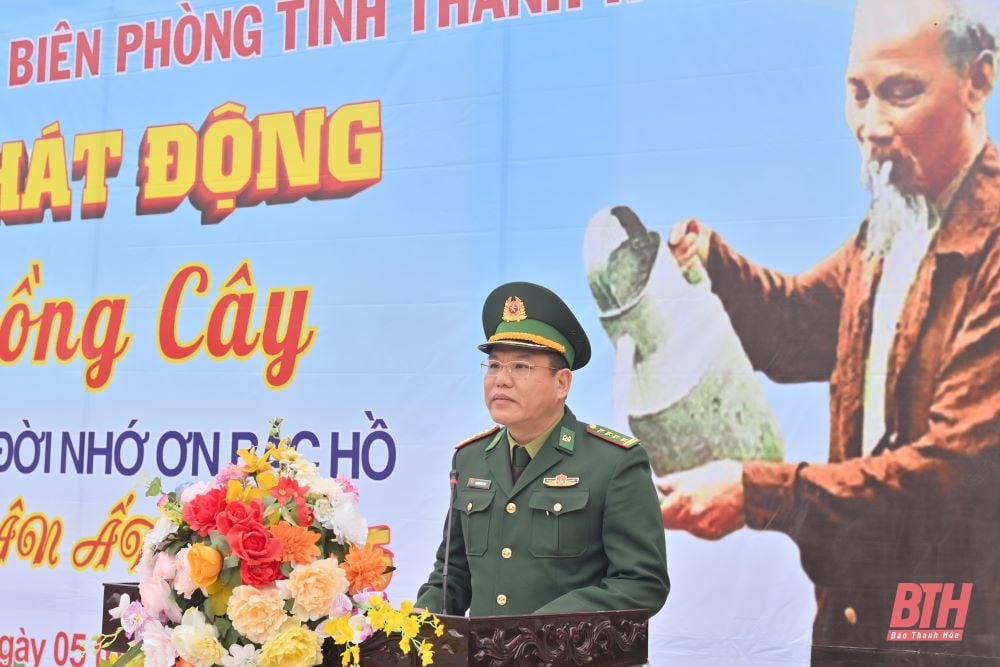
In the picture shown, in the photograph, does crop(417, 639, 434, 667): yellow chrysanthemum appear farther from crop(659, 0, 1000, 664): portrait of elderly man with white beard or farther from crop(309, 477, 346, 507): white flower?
crop(659, 0, 1000, 664): portrait of elderly man with white beard

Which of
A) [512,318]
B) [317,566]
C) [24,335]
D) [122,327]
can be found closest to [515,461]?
[512,318]

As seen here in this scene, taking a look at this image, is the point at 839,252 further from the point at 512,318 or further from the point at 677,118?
the point at 512,318

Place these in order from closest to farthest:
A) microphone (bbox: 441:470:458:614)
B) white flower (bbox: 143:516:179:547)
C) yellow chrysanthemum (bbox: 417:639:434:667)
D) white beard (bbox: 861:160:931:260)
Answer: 1. yellow chrysanthemum (bbox: 417:639:434:667)
2. white flower (bbox: 143:516:179:547)
3. microphone (bbox: 441:470:458:614)
4. white beard (bbox: 861:160:931:260)

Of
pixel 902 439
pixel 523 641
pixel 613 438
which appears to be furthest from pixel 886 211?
pixel 523 641

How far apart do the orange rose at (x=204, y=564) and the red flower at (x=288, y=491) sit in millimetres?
109

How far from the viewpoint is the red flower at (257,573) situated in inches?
55.8

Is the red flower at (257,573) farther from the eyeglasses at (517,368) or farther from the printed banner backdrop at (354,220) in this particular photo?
the printed banner backdrop at (354,220)

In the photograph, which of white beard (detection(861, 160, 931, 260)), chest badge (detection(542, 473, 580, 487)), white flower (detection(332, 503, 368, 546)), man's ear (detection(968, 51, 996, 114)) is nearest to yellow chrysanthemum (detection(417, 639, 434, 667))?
white flower (detection(332, 503, 368, 546))

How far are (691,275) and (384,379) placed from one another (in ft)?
3.12

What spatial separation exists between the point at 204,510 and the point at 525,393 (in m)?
0.66

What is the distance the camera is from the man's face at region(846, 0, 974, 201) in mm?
2998

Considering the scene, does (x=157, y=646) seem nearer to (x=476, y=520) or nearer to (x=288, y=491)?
(x=288, y=491)

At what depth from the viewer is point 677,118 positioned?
3.28 m

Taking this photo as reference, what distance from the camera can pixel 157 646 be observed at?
1442 millimetres
